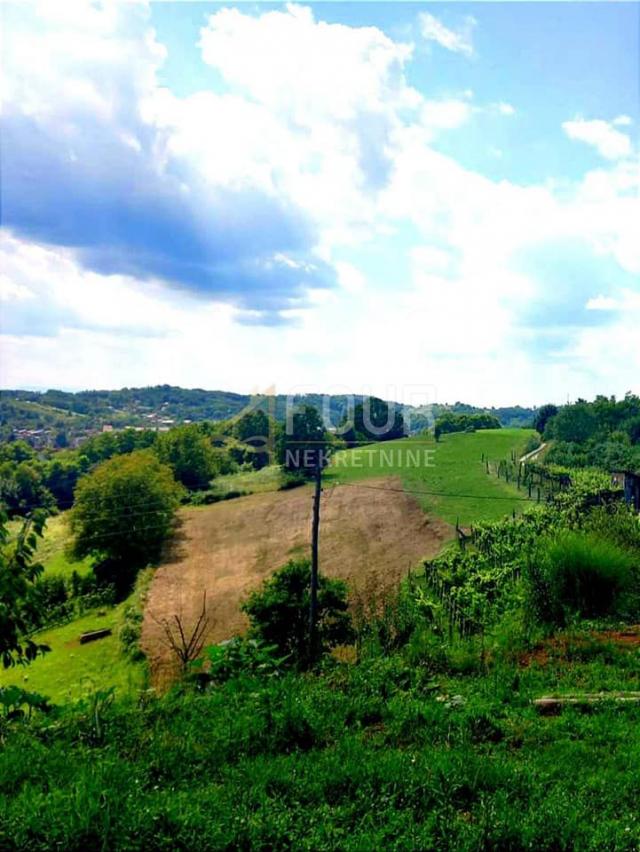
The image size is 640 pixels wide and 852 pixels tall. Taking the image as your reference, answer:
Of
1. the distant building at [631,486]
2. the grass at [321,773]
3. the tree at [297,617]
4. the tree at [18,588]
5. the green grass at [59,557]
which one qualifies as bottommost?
the green grass at [59,557]

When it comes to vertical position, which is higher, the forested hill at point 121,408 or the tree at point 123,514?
the forested hill at point 121,408

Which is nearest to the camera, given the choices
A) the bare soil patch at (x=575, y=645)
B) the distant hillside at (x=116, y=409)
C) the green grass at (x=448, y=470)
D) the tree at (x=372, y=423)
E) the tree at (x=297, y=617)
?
the bare soil patch at (x=575, y=645)

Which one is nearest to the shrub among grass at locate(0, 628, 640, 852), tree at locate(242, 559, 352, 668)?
tree at locate(242, 559, 352, 668)

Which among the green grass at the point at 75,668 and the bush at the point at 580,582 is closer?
the bush at the point at 580,582

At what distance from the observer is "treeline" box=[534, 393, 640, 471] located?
42.3 meters

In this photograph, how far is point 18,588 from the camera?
3.66 meters

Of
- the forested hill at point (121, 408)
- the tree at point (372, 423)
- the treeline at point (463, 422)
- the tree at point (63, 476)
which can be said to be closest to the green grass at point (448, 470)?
the treeline at point (463, 422)

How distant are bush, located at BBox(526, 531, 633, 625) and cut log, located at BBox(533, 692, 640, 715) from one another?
4.19 metres

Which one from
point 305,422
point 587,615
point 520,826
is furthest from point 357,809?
point 305,422

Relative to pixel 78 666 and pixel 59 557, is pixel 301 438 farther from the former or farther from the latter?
pixel 78 666

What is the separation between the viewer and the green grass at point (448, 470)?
32062 mm

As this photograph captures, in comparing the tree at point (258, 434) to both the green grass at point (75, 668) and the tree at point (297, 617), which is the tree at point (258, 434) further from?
the tree at point (297, 617)

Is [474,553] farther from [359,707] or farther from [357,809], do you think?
[357,809]

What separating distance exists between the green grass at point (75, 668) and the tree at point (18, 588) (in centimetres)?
1201
